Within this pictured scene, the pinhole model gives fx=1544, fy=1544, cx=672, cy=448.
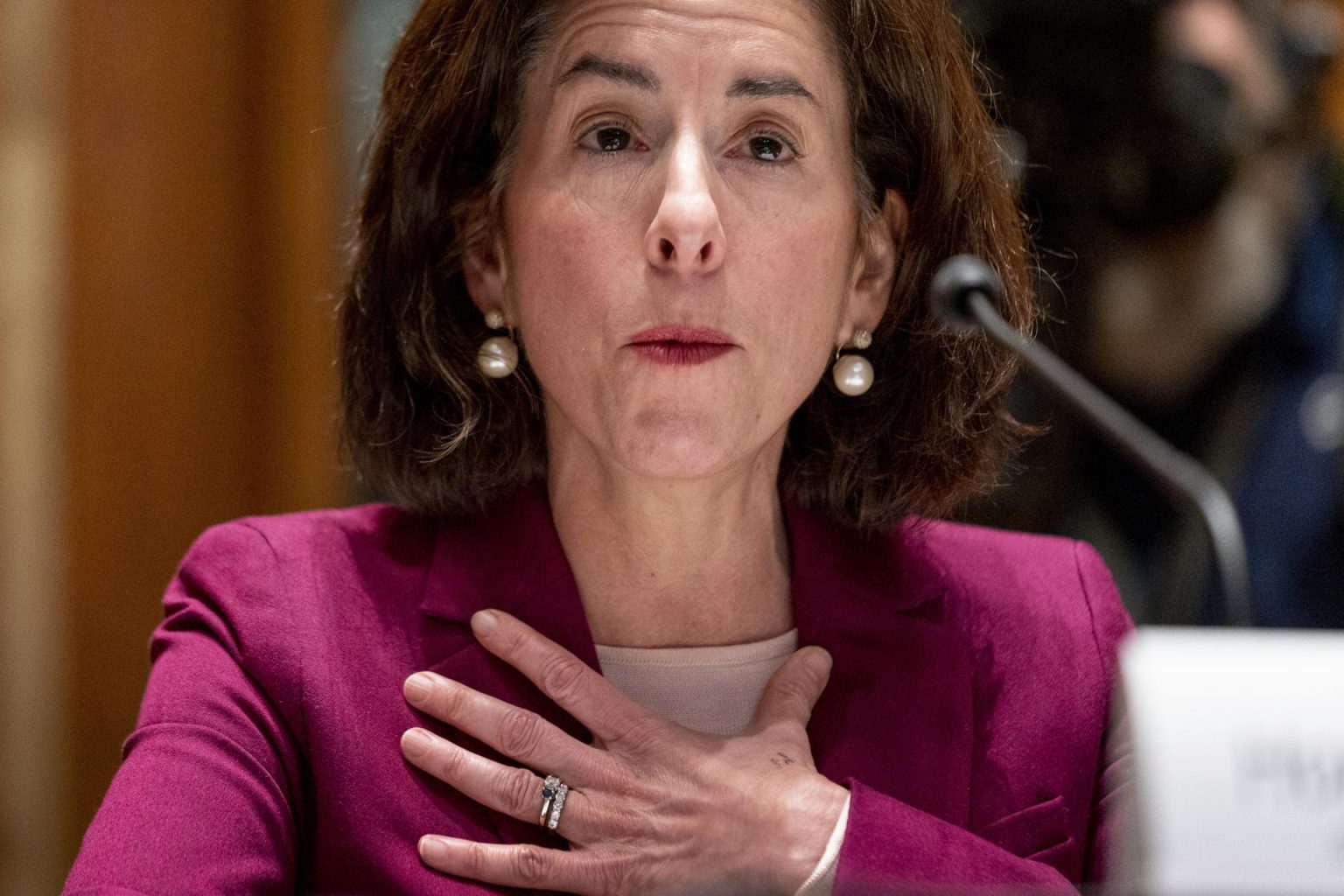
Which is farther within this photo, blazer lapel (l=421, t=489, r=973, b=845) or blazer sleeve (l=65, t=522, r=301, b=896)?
blazer lapel (l=421, t=489, r=973, b=845)

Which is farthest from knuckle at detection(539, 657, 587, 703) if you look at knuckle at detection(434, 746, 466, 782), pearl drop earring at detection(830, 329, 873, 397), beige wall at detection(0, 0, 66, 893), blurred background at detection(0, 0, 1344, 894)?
beige wall at detection(0, 0, 66, 893)

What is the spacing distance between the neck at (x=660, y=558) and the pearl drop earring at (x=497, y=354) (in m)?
0.12

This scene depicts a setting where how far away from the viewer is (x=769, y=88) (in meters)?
1.47

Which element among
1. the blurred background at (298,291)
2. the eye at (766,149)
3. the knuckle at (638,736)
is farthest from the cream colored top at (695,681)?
the blurred background at (298,291)

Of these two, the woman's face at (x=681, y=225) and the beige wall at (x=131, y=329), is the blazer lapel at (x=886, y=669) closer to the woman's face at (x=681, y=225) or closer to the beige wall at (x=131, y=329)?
the woman's face at (x=681, y=225)

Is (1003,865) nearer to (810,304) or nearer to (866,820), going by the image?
(866,820)

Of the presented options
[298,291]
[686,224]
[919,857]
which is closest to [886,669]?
[919,857]

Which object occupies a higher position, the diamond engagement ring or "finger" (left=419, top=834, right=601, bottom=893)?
the diamond engagement ring

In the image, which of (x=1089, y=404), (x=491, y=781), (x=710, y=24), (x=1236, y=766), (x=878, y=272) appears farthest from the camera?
(x=878, y=272)

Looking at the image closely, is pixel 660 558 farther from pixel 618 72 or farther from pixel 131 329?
pixel 131 329

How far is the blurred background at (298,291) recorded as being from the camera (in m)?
2.50

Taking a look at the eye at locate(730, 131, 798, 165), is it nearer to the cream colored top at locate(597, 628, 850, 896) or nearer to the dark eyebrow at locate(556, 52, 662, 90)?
the dark eyebrow at locate(556, 52, 662, 90)

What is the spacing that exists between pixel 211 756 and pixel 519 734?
10.3 inches

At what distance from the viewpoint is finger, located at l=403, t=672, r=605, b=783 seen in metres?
1.35
